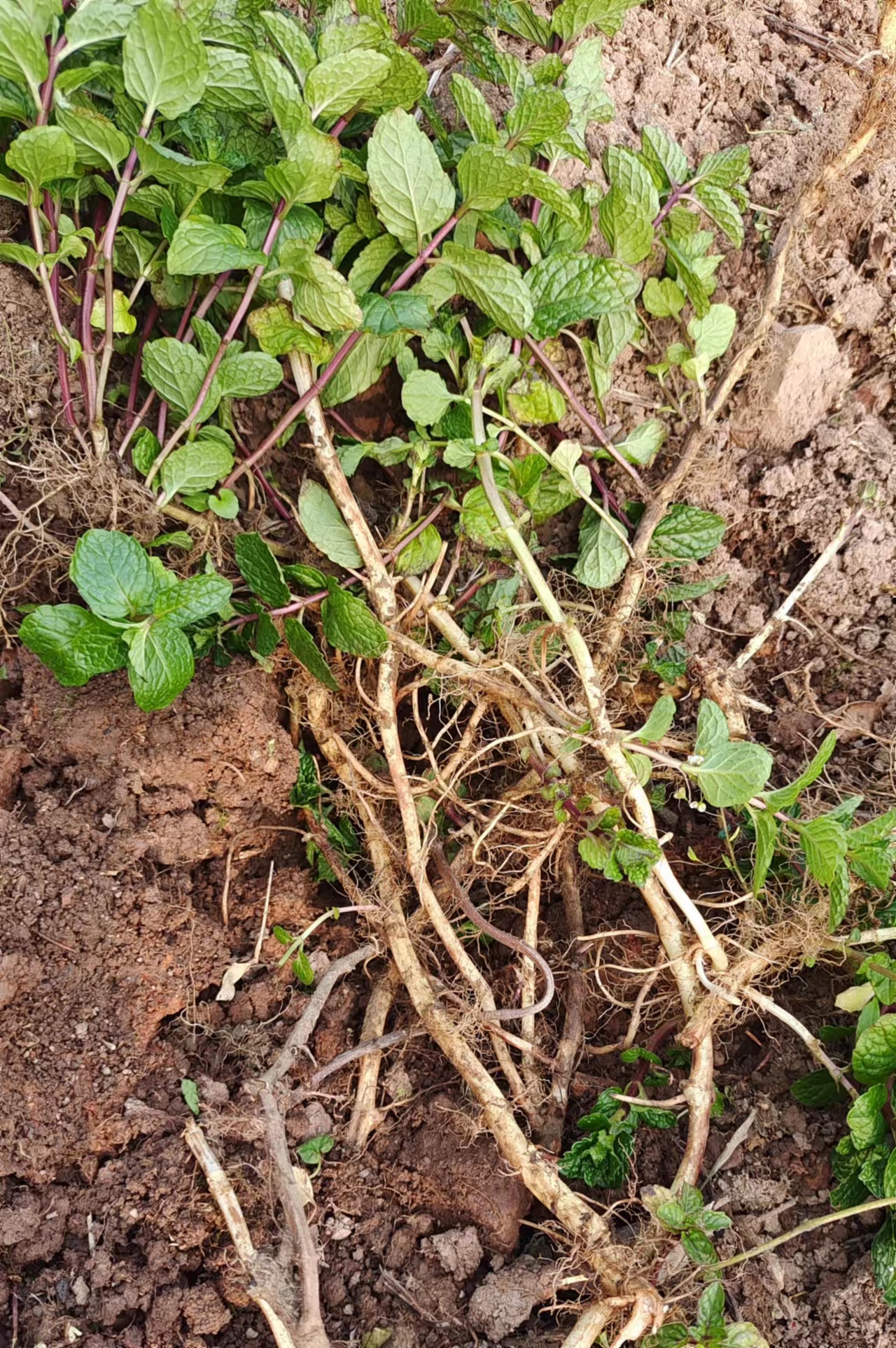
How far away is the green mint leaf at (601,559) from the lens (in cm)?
123

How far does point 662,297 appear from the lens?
1272mm

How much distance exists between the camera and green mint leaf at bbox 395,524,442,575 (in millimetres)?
1173

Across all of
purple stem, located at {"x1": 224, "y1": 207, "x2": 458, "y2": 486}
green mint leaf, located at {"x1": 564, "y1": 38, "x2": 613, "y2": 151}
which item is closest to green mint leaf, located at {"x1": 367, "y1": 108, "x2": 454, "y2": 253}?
purple stem, located at {"x1": 224, "y1": 207, "x2": 458, "y2": 486}

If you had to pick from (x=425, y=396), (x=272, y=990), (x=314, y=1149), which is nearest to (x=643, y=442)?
(x=425, y=396)

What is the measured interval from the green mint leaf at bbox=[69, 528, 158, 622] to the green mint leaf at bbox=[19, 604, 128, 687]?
24 mm

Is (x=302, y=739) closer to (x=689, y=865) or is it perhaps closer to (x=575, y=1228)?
(x=689, y=865)

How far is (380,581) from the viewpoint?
3.74ft

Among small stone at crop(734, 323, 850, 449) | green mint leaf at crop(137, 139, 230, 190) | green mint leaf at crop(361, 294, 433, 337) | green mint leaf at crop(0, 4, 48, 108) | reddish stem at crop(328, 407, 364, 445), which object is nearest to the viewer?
green mint leaf at crop(0, 4, 48, 108)

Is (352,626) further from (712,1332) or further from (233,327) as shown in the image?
(712,1332)

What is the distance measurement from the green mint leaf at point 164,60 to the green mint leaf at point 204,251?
0.11 metres

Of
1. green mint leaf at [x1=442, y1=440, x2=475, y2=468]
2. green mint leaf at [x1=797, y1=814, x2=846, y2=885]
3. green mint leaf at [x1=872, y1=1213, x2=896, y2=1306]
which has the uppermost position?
green mint leaf at [x1=442, y1=440, x2=475, y2=468]

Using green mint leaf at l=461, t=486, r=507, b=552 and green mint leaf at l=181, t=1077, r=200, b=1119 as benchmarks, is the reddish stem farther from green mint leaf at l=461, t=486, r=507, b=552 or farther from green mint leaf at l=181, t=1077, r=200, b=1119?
green mint leaf at l=181, t=1077, r=200, b=1119

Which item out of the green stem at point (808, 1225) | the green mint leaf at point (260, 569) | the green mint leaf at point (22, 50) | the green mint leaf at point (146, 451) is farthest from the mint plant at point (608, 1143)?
the green mint leaf at point (22, 50)

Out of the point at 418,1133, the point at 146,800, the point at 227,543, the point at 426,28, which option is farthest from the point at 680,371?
the point at 418,1133
